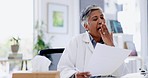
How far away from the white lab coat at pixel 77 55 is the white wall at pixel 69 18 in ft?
8.96

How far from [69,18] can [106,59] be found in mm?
3487

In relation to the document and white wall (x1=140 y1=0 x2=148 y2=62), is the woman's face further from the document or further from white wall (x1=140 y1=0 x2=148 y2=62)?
white wall (x1=140 y1=0 x2=148 y2=62)

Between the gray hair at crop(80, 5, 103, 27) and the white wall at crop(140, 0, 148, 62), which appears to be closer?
the gray hair at crop(80, 5, 103, 27)

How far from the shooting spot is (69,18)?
190 inches

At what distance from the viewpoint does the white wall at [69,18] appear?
4414 mm

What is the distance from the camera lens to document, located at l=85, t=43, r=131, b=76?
136 cm

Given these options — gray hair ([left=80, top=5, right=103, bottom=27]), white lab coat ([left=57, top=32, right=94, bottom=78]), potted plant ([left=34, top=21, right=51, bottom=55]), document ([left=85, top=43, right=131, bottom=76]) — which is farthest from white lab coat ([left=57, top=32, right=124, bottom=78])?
potted plant ([left=34, top=21, right=51, bottom=55])

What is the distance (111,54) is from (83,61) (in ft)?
1.22

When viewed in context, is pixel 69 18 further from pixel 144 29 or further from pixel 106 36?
pixel 106 36

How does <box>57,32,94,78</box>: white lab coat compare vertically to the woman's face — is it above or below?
below

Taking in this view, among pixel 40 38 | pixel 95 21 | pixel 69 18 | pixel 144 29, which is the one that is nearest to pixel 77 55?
pixel 95 21

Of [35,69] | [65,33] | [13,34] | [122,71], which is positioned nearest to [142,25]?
[65,33]

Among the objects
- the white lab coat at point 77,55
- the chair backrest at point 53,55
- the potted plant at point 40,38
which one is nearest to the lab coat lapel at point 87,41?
the white lab coat at point 77,55

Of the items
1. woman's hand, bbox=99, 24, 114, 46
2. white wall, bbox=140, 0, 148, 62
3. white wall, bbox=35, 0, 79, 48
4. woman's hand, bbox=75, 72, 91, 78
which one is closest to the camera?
woman's hand, bbox=75, 72, 91, 78
